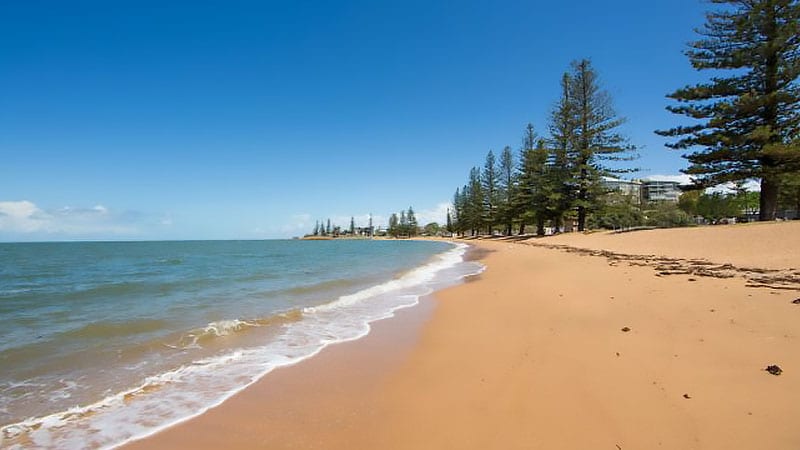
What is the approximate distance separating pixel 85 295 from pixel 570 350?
13.1 meters

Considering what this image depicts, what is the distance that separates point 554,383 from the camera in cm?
327

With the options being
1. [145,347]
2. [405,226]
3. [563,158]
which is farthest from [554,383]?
[405,226]

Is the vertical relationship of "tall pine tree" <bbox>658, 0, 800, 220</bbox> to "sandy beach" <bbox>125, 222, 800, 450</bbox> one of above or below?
above

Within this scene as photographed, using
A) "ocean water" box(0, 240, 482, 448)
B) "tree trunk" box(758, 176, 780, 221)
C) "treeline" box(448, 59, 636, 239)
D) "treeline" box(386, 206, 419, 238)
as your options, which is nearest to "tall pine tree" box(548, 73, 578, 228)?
"treeline" box(448, 59, 636, 239)

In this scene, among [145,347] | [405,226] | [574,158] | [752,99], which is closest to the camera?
[145,347]

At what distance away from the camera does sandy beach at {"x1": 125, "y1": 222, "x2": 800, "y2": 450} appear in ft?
8.07

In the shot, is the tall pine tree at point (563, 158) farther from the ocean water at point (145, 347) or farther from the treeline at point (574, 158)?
the ocean water at point (145, 347)

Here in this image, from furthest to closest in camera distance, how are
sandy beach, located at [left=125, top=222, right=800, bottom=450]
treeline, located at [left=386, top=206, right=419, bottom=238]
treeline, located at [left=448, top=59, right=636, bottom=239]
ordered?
treeline, located at [left=386, top=206, right=419, bottom=238] → treeline, located at [left=448, top=59, right=636, bottom=239] → sandy beach, located at [left=125, top=222, right=800, bottom=450]

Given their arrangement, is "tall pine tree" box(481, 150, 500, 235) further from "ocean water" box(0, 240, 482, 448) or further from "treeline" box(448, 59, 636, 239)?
"ocean water" box(0, 240, 482, 448)

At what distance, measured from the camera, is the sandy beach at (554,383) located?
246 centimetres

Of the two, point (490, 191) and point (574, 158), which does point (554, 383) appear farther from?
point (490, 191)

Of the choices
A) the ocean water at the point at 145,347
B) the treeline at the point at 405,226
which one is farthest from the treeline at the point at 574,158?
the treeline at the point at 405,226

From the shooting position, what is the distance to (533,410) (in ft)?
9.20

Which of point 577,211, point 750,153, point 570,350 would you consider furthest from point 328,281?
point 577,211
